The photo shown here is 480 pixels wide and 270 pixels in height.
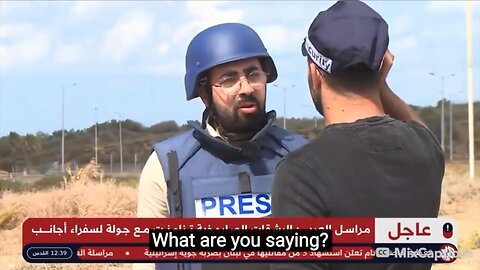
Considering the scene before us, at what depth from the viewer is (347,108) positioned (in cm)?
180

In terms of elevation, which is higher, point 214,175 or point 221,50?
point 221,50

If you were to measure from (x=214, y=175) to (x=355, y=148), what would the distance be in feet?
3.66

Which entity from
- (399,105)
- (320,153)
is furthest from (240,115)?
(320,153)

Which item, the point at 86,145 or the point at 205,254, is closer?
the point at 205,254

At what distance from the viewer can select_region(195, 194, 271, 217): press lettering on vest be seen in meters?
2.70

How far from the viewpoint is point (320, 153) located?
1697mm

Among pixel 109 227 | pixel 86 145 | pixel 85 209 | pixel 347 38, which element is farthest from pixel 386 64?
pixel 86 145

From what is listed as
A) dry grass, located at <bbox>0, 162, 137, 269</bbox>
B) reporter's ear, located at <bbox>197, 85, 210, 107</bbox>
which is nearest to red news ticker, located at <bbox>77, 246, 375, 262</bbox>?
reporter's ear, located at <bbox>197, 85, 210, 107</bbox>

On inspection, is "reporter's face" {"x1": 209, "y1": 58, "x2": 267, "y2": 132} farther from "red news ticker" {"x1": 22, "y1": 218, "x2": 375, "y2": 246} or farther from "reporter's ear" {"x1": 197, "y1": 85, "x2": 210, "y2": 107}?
"red news ticker" {"x1": 22, "y1": 218, "x2": 375, "y2": 246}

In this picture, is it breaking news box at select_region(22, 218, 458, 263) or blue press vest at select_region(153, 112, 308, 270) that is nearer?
breaking news box at select_region(22, 218, 458, 263)

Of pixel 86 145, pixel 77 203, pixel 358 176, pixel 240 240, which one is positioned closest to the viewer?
pixel 358 176

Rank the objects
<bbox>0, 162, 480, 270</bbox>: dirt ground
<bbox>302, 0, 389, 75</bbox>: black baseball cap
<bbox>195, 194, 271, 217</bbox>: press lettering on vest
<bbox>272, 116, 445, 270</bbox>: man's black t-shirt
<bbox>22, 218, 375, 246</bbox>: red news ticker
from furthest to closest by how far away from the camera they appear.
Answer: <bbox>0, 162, 480, 270</bbox>: dirt ground
<bbox>195, 194, 271, 217</bbox>: press lettering on vest
<bbox>22, 218, 375, 246</bbox>: red news ticker
<bbox>302, 0, 389, 75</bbox>: black baseball cap
<bbox>272, 116, 445, 270</bbox>: man's black t-shirt

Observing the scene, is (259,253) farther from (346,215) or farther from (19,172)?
(19,172)

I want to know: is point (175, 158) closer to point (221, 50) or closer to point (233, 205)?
point (233, 205)
